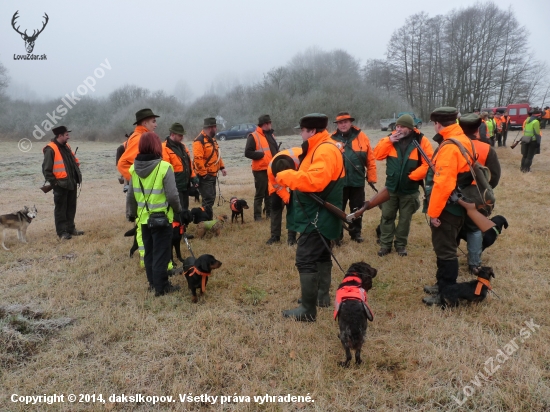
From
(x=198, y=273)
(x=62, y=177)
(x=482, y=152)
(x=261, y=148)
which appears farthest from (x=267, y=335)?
(x=62, y=177)

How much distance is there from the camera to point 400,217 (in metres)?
5.45

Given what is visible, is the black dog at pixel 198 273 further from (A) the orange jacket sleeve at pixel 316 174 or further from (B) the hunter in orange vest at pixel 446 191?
(B) the hunter in orange vest at pixel 446 191

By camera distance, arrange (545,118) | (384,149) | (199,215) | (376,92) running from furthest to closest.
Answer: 1. (376,92)
2. (545,118)
3. (199,215)
4. (384,149)

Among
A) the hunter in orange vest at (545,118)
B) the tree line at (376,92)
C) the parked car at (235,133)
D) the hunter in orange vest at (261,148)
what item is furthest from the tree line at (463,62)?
the hunter in orange vest at (261,148)

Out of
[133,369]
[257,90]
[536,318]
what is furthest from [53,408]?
[257,90]

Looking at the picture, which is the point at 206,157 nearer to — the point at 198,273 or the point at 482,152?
the point at 198,273

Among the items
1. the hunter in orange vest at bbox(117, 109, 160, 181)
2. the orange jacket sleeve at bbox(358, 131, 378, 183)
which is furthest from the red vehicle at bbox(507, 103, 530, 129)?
the hunter in orange vest at bbox(117, 109, 160, 181)

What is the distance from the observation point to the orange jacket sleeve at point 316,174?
3.24 meters

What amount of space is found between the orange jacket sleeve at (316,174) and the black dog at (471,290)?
1.85m

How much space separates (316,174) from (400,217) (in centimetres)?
272

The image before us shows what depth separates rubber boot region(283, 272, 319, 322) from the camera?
12.0ft

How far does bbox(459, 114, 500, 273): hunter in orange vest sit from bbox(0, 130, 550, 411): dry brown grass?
45cm

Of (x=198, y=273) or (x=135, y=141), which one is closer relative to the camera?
(x=198, y=273)

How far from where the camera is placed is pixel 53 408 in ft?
8.89
